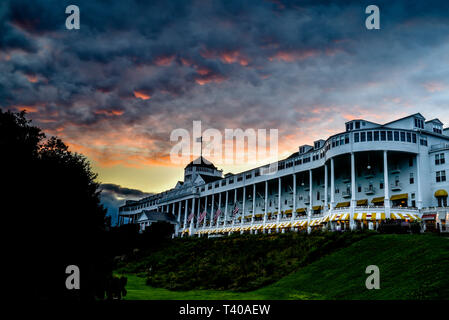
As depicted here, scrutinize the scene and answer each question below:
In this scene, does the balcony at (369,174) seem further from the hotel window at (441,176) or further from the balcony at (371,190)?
the hotel window at (441,176)

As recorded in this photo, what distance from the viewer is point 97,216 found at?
21.2m

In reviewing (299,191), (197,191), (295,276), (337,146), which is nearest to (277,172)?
(299,191)

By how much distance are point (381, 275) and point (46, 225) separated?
22.1 metres

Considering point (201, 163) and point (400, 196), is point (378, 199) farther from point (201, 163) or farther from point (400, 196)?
point (201, 163)

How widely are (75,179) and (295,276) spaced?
2460cm

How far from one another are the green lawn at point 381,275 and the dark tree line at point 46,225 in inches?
633

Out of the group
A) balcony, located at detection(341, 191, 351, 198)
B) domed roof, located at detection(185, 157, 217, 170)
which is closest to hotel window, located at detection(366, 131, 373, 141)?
balcony, located at detection(341, 191, 351, 198)

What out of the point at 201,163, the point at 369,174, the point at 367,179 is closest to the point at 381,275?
the point at 369,174

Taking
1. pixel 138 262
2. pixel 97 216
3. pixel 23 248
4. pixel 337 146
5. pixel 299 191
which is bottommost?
pixel 138 262

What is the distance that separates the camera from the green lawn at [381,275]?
76.9ft

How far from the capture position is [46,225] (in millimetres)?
17359

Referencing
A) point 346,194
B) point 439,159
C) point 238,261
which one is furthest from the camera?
point 346,194

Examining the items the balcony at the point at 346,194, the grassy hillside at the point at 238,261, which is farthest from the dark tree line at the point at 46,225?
the balcony at the point at 346,194
